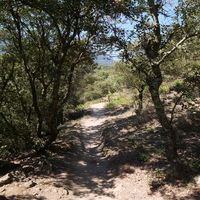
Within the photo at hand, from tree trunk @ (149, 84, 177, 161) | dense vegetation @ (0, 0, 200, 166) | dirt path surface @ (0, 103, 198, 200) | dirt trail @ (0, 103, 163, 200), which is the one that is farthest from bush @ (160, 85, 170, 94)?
tree trunk @ (149, 84, 177, 161)

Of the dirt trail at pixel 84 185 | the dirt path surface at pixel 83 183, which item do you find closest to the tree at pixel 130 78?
the dirt path surface at pixel 83 183

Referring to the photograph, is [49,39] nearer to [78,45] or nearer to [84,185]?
[78,45]

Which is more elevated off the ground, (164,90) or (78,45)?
(78,45)

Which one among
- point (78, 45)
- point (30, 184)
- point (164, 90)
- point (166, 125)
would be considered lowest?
point (30, 184)


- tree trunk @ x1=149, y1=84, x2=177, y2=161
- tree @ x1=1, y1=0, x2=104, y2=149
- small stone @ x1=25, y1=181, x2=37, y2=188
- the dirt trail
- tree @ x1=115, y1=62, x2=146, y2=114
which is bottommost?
the dirt trail

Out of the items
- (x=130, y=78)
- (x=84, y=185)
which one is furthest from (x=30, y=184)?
(x=130, y=78)

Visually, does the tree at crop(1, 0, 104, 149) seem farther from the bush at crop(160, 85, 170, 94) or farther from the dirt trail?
the bush at crop(160, 85, 170, 94)

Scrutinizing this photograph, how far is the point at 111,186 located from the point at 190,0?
24.0 ft

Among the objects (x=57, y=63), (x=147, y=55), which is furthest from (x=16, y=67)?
(x=147, y=55)

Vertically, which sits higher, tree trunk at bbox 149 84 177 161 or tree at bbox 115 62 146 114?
tree at bbox 115 62 146 114

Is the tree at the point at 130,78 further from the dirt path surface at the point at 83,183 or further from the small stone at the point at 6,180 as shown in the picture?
the small stone at the point at 6,180

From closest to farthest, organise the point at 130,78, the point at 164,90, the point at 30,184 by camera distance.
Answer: the point at 30,184, the point at 130,78, the point at 164,90

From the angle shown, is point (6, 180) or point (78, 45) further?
point (78, 45)

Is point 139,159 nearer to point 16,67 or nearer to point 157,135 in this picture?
point 157,135
